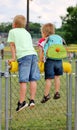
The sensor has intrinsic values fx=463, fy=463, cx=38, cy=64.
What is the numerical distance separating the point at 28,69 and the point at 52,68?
600 millimetres

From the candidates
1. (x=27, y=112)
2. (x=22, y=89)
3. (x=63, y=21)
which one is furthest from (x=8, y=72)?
(x=63, y=21)

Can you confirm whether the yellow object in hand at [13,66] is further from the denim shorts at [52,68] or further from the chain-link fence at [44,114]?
the denim shorts at [52,68]

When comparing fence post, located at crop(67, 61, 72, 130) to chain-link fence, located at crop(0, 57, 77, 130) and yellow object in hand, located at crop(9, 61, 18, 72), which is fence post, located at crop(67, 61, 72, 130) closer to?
chain-link fence, located at crop(0, 57, 77, 130)

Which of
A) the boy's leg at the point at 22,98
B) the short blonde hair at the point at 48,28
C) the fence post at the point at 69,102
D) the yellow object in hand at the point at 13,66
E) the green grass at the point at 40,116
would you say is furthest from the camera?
the green grass at the point at 40,116

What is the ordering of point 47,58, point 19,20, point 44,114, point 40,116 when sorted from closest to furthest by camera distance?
point 19,20
point 47,58
point 40,116
point 44,114

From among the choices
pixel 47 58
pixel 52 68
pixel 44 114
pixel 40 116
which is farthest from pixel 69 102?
pixel 44 114

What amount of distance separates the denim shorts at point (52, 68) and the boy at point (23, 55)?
0.32 metres

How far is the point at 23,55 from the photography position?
6773 mm

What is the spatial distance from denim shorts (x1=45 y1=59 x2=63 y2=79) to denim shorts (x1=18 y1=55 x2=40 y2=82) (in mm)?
288

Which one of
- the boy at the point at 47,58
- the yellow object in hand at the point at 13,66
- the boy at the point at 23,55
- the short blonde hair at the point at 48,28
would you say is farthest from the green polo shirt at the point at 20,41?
the short blonde hair at the point at 48,28

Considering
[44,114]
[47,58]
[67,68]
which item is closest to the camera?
[67,68]

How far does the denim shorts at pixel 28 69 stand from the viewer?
6648 mm

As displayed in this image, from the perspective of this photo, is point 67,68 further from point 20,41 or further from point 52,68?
point 20,41

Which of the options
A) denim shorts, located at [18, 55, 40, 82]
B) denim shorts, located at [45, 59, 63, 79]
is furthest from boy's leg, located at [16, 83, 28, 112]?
denim shorts, located at [45, 59, 63, 79]
